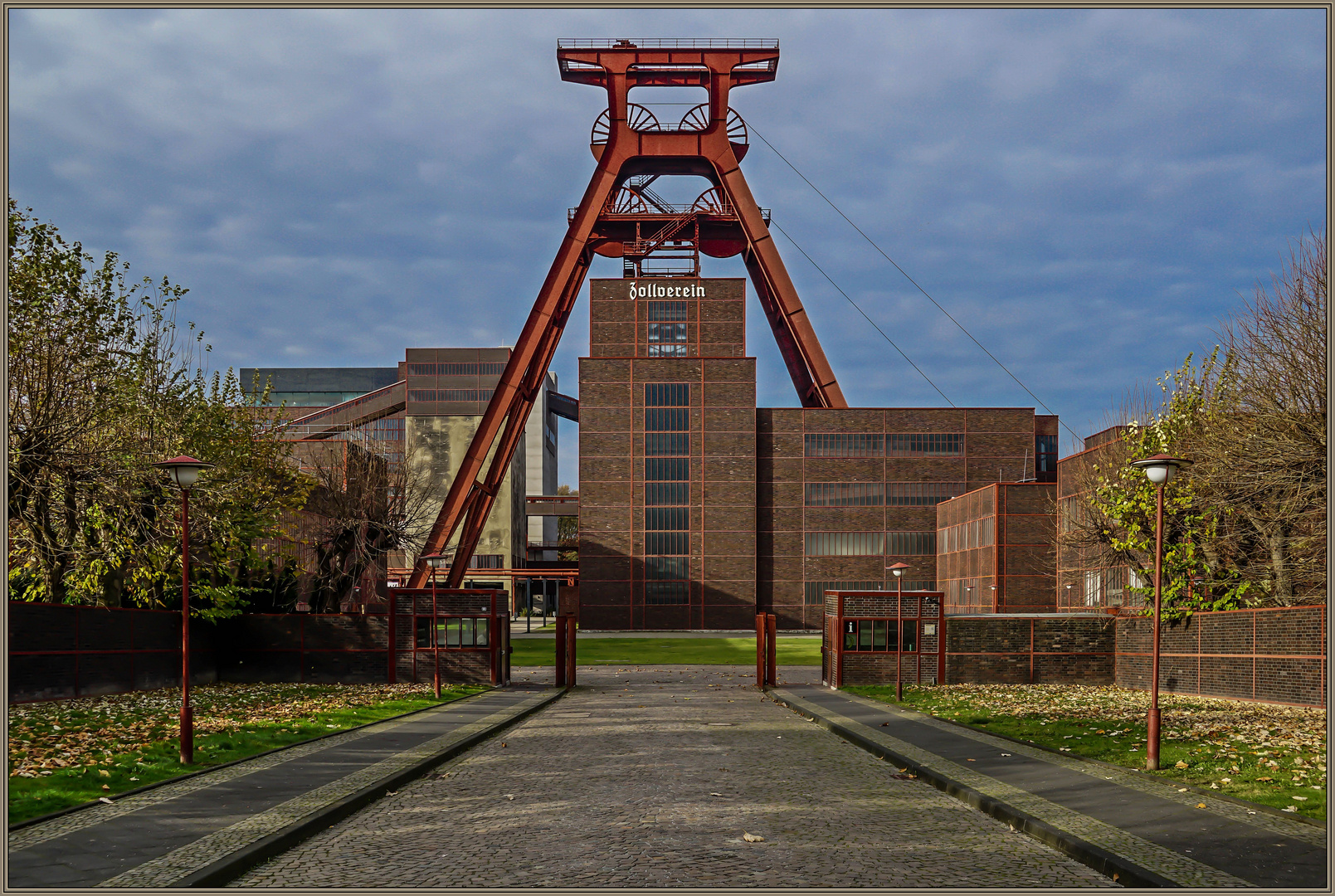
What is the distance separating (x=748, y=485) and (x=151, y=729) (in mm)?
70963

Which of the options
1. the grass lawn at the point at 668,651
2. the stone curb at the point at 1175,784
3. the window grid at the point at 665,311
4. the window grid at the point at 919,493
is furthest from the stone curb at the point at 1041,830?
the window grid at the point at 665,311

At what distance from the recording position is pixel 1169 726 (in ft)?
63.2

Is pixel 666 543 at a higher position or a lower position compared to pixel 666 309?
lower

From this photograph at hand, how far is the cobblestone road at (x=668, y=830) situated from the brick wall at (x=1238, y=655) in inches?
493

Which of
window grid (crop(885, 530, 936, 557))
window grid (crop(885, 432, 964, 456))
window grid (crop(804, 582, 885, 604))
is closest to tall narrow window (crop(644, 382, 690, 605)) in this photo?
window grid (crop(804, 582, 885, 604))

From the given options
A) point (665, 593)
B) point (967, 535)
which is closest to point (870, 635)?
point (967, 535)

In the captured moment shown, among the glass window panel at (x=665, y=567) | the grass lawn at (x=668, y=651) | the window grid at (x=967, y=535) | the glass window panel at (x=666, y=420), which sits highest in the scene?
the glass window panel at (x=666, y=420)

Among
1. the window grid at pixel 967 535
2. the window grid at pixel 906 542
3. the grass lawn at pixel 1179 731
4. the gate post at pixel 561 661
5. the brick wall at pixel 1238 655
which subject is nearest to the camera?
the grass lawn at pixel 1179 731

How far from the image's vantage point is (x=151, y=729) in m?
18.6

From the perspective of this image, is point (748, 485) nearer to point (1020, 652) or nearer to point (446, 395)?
point (446, 395)

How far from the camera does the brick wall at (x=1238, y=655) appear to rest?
23.7 metres

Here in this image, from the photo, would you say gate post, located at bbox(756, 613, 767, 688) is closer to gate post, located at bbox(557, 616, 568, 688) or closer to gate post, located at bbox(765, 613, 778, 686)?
gate post, located at bbox(765, 613, 778, 686)

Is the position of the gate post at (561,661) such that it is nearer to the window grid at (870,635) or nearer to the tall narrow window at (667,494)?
the window grid at (870,635)

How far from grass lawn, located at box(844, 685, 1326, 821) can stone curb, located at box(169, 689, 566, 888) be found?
9281 mm
